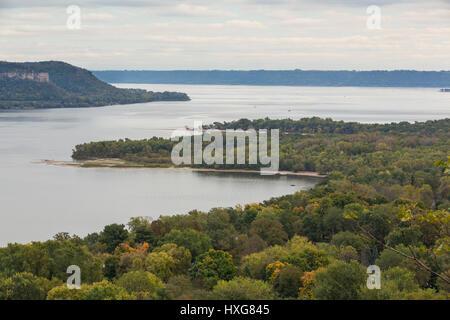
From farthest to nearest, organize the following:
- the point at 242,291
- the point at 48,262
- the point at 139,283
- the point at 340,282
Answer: the point at 48,262 → the point at 139,283 → the point at 340,282 → the point at 242,291

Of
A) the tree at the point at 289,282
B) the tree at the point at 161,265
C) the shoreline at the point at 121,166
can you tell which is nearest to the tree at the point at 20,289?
the tree at the point at 161,265


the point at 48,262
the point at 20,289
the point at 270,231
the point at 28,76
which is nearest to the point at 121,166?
the point at 270,231

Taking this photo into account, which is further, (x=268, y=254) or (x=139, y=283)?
(x=268, y=254)

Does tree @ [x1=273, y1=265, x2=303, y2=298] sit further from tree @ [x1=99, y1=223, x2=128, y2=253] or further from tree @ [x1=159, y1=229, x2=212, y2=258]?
tree @ [x1=99, y1=223, x2=128, y2=253]

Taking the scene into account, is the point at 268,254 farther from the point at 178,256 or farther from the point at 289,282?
the point at 289,282

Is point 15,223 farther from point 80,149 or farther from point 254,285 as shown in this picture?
point 80,149

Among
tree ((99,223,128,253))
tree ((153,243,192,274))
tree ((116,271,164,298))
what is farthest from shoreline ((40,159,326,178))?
tree ((116,271,164,298))
